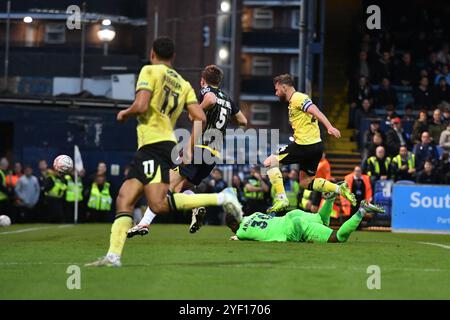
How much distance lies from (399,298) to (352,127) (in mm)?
27748

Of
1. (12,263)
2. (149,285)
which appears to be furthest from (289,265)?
(12,263)

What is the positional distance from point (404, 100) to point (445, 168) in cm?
899

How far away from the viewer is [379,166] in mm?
29000

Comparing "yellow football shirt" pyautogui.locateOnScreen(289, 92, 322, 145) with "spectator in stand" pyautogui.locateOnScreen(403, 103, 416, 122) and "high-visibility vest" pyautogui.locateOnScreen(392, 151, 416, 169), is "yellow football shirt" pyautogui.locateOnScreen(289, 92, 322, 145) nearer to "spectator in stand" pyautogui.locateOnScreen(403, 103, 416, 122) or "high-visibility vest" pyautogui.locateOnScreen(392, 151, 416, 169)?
"high-visibility vest" pyautogui.locateOnScreen(392, 151, 416, 169)

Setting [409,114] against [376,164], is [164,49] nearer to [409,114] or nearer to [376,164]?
[376,164]

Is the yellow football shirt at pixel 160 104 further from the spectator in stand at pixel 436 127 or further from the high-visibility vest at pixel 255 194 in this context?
the spectator in stand at pixel 436 127

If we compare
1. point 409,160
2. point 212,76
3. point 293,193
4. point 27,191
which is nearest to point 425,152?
point 409,160

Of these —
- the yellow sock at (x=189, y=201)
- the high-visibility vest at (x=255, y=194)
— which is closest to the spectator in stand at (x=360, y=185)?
the high-visibility vest at (x=255, y=194)

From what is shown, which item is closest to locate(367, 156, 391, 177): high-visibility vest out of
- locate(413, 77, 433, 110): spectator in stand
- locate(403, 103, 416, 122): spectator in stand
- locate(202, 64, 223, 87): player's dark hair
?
locate(403, 103, 416, 122): spectator in stand

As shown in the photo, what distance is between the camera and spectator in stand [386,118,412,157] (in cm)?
2997

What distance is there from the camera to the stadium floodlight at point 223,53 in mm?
60678

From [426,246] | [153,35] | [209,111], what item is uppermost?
[153,35]

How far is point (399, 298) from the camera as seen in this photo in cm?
959
